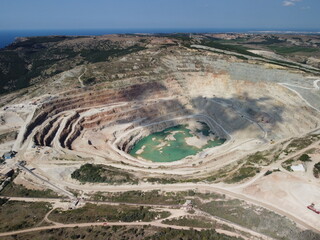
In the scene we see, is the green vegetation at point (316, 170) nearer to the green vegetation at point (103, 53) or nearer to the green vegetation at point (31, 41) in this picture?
the green vegetation at point (103, 53)

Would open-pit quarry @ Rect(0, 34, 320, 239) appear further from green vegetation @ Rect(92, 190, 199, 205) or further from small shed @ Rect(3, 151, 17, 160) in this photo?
green vegetation @ Rect(92, 190, 199, 205)

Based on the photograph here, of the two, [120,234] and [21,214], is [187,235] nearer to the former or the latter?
[120,234]

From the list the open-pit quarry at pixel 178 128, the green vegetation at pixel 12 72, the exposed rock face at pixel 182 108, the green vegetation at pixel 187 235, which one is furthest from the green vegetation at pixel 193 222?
the green vegetation at pixel 12 72

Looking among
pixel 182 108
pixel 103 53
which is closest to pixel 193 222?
pixel 182 108

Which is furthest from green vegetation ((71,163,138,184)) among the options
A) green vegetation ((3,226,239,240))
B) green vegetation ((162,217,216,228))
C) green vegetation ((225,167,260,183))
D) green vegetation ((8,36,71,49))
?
green vegetation ((8,36,71,49))

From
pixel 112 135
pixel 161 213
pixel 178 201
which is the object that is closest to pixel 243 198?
pixel 178 201

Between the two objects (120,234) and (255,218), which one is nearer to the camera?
(120,234)
